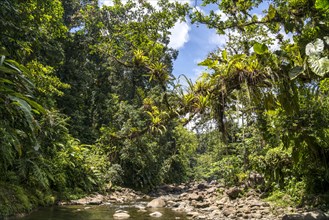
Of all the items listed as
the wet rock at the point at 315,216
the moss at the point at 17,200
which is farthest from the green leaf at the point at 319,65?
the moss at the point at 17,200

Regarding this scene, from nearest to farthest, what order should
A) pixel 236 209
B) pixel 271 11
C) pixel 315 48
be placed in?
1. pixel 315 48
2. pixel 271 11
3. pixel 236 209

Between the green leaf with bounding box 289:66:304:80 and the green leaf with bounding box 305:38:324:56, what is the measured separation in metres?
0.24

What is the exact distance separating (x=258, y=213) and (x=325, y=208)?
1921mm

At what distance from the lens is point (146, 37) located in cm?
765

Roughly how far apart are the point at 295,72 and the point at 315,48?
43cm

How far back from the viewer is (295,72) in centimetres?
469

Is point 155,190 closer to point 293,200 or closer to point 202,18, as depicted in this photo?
point 293,200

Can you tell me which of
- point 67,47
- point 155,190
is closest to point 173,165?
point 155,190

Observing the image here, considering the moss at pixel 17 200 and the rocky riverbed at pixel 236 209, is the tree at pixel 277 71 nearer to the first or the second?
the rocky riverbed at pixel 236 209

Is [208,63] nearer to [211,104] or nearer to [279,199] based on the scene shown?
[211,104]

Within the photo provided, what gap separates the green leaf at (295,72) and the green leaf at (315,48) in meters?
0.24

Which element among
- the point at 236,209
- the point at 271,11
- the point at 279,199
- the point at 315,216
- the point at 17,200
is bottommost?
the point at 236,209

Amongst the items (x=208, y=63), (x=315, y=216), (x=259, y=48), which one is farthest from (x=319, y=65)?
(x=315, y=216)

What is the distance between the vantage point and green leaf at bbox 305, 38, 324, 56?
452 centimetres
